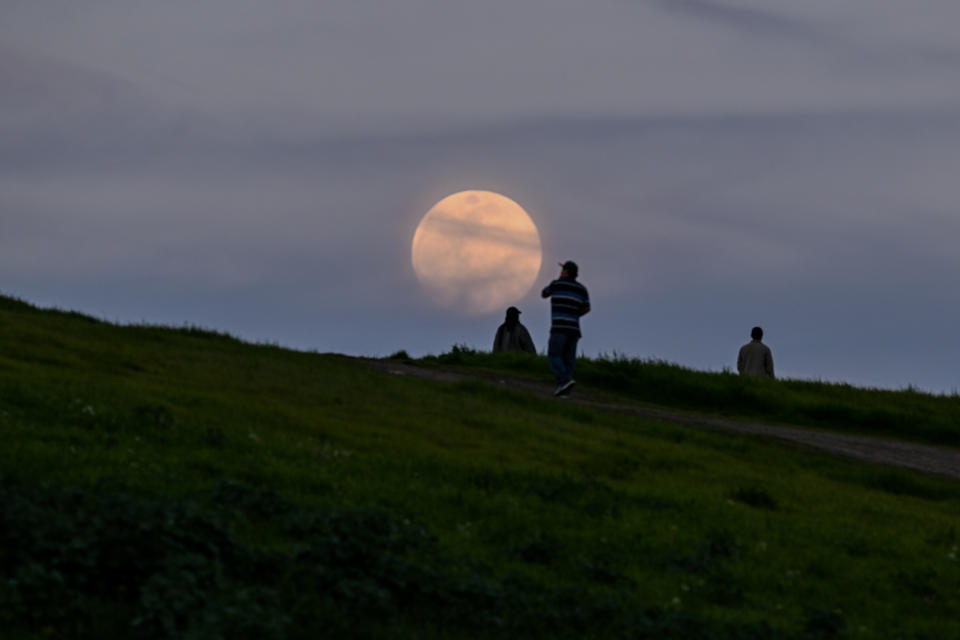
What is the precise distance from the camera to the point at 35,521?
416 inches

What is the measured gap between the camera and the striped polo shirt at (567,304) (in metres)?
29.1

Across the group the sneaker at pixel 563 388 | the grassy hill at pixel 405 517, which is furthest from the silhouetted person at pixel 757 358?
the grassy hill at pixel 405 517

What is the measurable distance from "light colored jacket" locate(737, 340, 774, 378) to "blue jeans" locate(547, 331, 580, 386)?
362 inches

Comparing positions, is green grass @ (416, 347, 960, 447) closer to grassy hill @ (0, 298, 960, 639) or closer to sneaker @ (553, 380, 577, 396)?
sneaker @ (553, 380, 577, 396)

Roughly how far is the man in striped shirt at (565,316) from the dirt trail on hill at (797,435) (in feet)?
3.00

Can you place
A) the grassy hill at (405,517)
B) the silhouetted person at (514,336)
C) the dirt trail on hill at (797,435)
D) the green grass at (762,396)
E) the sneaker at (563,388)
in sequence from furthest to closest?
the silhouetted person at (514,336) → the green grass at (762,396) → the sneaker at (563,388) → the dirt trail on hill at (797,435) → the grassy hill at (405,517)

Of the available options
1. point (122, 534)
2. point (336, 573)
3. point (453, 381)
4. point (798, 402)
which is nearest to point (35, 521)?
point (122, 534)

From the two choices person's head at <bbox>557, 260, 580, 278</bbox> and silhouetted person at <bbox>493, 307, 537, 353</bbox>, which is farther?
silhouetted person at <bbox>493, 307, 537, 353</bbox>

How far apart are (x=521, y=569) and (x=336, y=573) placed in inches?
98.6

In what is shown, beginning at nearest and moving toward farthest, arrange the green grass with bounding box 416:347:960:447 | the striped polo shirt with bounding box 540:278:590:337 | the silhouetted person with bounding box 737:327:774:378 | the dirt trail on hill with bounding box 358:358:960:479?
the dirt trail on hill with bounding box 358:358:960:479 → the striped polo shirt with bounding box 540:278:590:337 → the green grass with bounding box 416:347:960:447 → the silhouetted person with bounding box 737:327:774:378

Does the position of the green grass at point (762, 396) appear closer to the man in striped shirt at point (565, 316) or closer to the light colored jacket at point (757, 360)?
the light colored jacket at point (757, 360)

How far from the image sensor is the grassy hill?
10.4 metres

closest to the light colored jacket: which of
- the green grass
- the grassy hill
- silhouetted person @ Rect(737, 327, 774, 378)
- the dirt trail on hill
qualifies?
silhouetted person @ Rect(737, 327, 774, 378)

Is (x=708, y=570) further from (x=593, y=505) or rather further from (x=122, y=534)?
(x=122, y=534)
